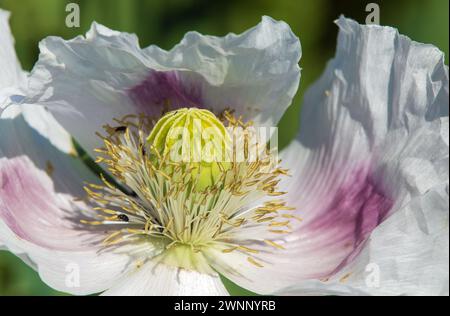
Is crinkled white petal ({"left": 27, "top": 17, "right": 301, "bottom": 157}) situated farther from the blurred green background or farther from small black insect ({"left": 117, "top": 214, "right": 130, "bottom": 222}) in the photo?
the blurred green background

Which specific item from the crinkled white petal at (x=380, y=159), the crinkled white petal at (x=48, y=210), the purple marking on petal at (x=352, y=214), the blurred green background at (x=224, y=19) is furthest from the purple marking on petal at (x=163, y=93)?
the blurred green background at (x=224, y=19)

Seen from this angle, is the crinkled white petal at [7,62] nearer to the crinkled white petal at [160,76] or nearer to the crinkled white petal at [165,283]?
the crinkled white petal at [160,76]

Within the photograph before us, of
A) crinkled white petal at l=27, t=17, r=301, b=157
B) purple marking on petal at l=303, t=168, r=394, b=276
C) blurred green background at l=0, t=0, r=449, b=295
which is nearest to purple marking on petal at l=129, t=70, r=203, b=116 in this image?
crinkled white petal at l=27, t=17, r=301, b=157

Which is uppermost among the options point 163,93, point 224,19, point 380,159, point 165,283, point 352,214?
point 224,19

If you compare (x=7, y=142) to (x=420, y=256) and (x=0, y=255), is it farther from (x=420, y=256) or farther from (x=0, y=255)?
(x=420, y=256)

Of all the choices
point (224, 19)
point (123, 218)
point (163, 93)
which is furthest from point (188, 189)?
point (224, 19)

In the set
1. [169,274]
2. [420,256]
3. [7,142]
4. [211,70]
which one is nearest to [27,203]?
[7,142]

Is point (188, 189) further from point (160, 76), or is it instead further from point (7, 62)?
point (7, 62)
